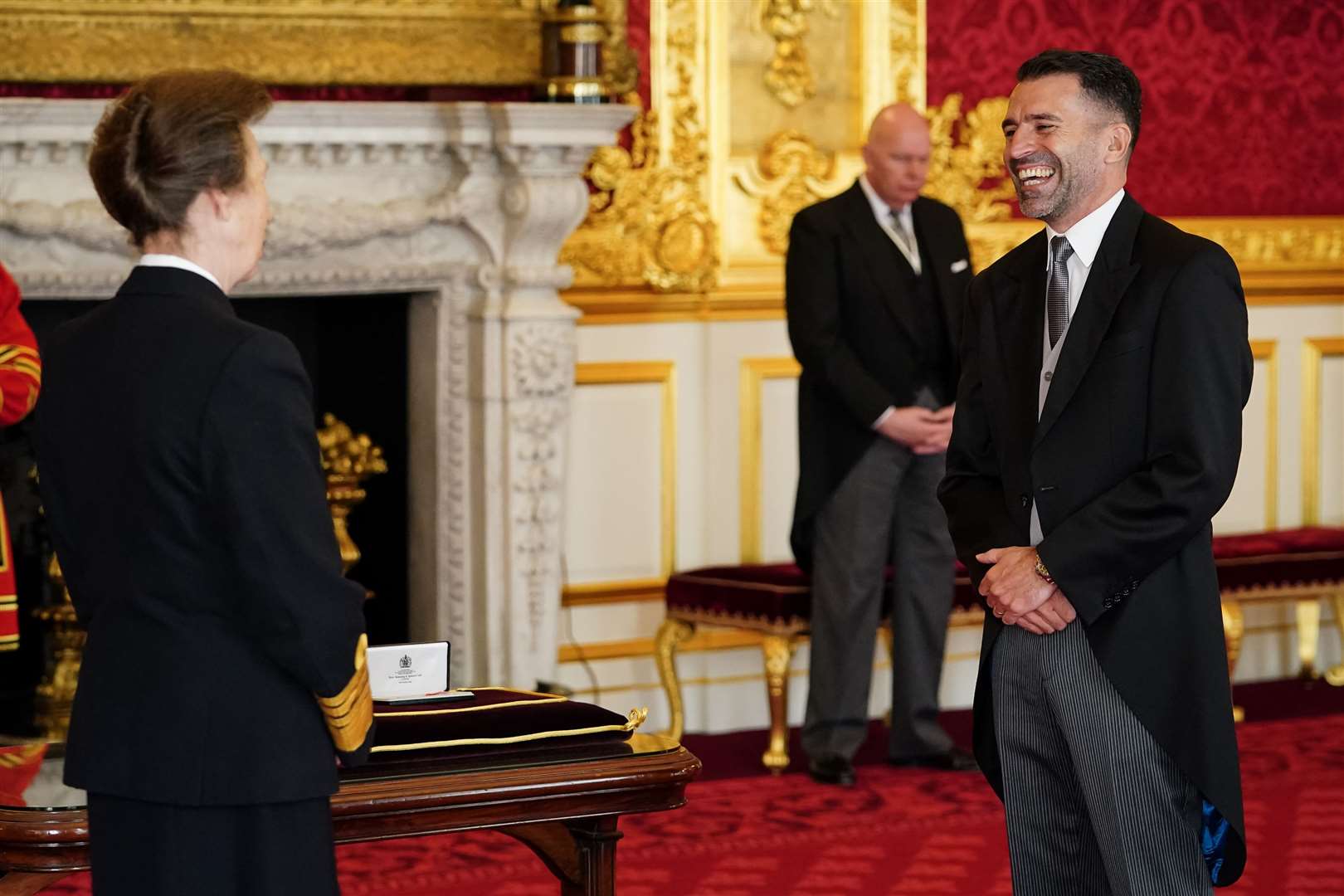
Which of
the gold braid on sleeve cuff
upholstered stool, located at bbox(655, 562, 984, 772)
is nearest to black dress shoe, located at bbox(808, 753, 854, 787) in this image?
upholstered stool, located at bbox(655, 562, 984, 772)

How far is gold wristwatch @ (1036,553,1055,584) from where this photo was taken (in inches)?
105

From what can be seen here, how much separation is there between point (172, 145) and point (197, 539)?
0.42 metres

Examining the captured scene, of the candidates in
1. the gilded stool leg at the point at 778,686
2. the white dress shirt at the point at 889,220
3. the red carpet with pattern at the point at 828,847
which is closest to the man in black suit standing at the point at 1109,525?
the red carpet with pattern at the point at 828,847

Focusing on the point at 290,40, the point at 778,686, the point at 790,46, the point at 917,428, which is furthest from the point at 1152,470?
the point at 790,46

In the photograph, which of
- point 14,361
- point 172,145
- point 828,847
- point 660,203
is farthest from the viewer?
point 660,203

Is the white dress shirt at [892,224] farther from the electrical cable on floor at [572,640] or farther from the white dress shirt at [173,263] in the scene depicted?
Result: the white dress shirt at [173,263]

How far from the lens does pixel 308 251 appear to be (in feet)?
17.4

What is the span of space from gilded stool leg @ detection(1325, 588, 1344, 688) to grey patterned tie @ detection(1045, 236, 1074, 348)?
4023 millimetres

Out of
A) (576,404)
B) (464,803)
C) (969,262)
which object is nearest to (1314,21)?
(969,262)

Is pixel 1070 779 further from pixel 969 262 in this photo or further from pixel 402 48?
pixel 402 48

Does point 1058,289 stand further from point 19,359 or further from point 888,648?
point 888,648

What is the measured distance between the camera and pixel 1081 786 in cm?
269

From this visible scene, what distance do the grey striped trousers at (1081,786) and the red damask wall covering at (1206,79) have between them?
3.95 m

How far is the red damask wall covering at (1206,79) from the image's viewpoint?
6465 mm
